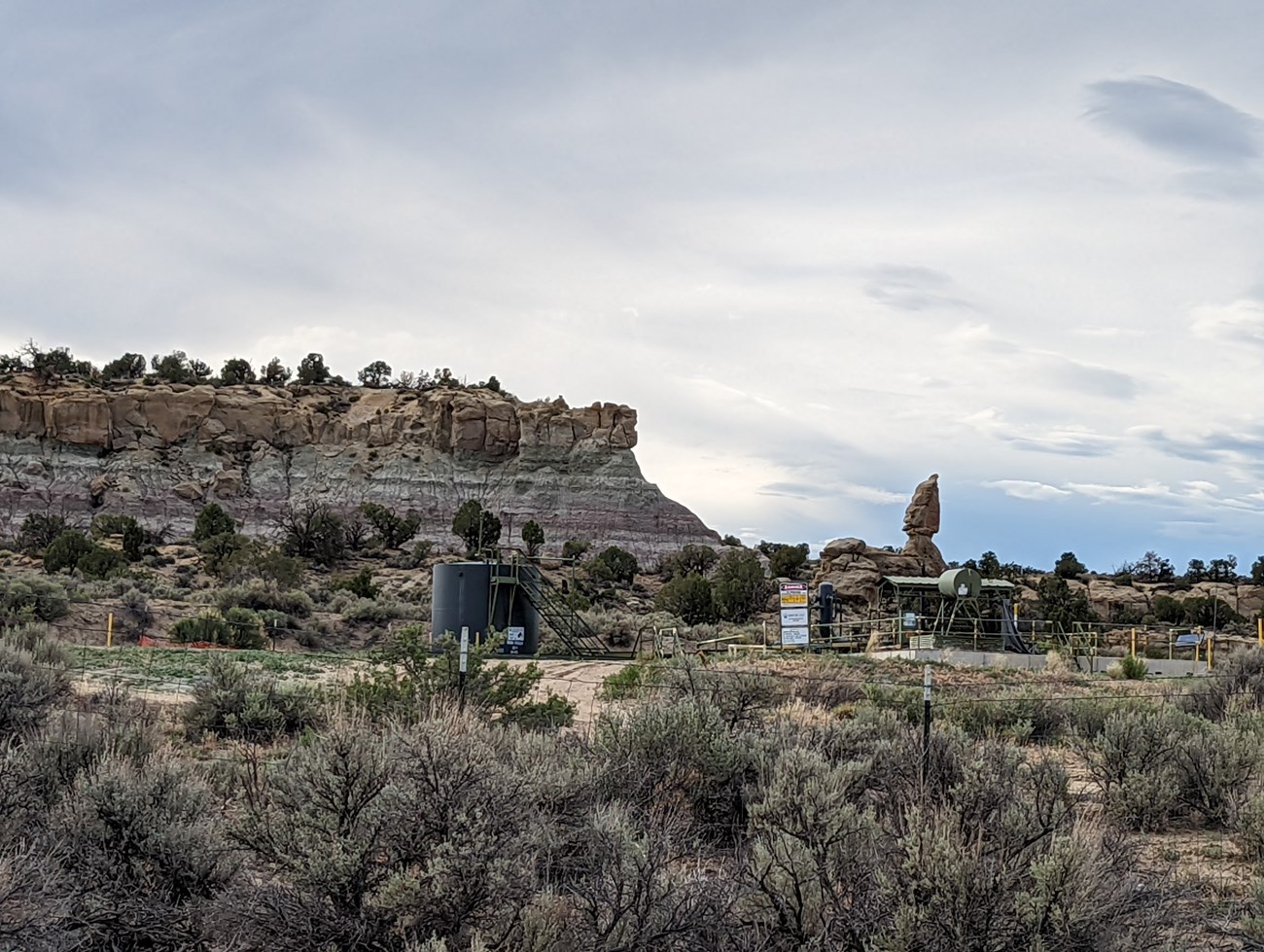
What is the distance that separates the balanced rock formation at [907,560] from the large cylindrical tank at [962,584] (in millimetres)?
17200

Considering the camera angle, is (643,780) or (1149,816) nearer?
(643,780)

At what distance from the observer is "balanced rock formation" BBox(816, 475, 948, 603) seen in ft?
164

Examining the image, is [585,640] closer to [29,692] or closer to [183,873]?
[29,692]

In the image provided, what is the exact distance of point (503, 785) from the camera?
6.82m

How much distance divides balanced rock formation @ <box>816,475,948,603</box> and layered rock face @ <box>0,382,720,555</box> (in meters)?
24.4

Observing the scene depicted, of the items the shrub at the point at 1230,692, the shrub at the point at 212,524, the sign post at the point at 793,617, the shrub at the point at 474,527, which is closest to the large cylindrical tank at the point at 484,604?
the sign post at the point at 793,617

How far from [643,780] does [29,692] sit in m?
6.71

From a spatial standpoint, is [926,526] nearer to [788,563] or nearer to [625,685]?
[788,563]

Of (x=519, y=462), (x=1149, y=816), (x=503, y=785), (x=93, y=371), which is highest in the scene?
(x=93, y=371)

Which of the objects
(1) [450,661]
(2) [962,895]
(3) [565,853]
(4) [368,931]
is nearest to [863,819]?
(2) [962,895]

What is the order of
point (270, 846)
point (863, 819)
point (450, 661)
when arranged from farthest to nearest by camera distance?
1. point (450, 661)
2. point (863, 819)
3. point (270, 846)

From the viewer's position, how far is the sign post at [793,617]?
28.0m

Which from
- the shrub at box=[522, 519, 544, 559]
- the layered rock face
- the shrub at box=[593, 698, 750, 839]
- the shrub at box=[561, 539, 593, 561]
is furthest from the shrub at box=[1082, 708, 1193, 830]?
the layered rock face

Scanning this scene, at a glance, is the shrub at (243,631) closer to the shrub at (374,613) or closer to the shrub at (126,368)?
the shrub at (374,613)
